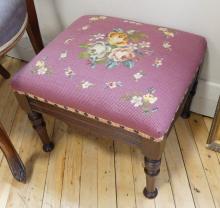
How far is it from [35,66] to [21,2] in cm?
23

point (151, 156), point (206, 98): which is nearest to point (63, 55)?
point (151, 156)

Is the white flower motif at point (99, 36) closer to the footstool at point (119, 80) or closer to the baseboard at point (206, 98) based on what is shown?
the footstool at point (119, 80)

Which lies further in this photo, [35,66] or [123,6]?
[123,6]

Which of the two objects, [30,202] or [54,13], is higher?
[54,13]

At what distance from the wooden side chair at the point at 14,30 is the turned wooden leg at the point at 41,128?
0.33 feet

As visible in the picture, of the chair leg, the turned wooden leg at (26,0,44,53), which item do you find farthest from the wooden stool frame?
the chair leg

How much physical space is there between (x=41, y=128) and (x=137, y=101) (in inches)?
18.2

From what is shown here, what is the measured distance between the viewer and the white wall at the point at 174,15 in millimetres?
940

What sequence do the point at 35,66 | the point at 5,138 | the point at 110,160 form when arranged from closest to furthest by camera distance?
the point at 35,66 → the point at 5,138 → the point at 110,160

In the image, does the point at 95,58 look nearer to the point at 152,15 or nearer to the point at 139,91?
the point at 139,91

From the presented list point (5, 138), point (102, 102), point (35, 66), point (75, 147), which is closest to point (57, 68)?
point (35, 66)

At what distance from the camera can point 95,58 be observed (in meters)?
0.84

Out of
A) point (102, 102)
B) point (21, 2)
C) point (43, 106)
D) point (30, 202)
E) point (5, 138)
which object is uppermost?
point (21, 2)

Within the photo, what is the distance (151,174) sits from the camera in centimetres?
86
